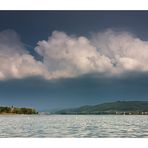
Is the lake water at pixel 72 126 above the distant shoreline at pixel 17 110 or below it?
below

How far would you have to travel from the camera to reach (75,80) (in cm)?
1602

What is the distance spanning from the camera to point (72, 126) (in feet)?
52.7

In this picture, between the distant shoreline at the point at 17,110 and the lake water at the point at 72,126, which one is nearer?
the lake water at the point at 72,126

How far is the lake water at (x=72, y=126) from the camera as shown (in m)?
12.6

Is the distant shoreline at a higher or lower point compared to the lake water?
higher

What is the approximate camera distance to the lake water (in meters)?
12.6

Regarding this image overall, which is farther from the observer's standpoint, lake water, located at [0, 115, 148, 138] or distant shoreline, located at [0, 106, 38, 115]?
distant shoreline, located at [0, 106, 38, 115]

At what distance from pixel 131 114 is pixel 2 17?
11.7 metres

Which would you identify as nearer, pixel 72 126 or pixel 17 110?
pixel 72 126

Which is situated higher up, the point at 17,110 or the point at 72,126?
the point at 17,110
